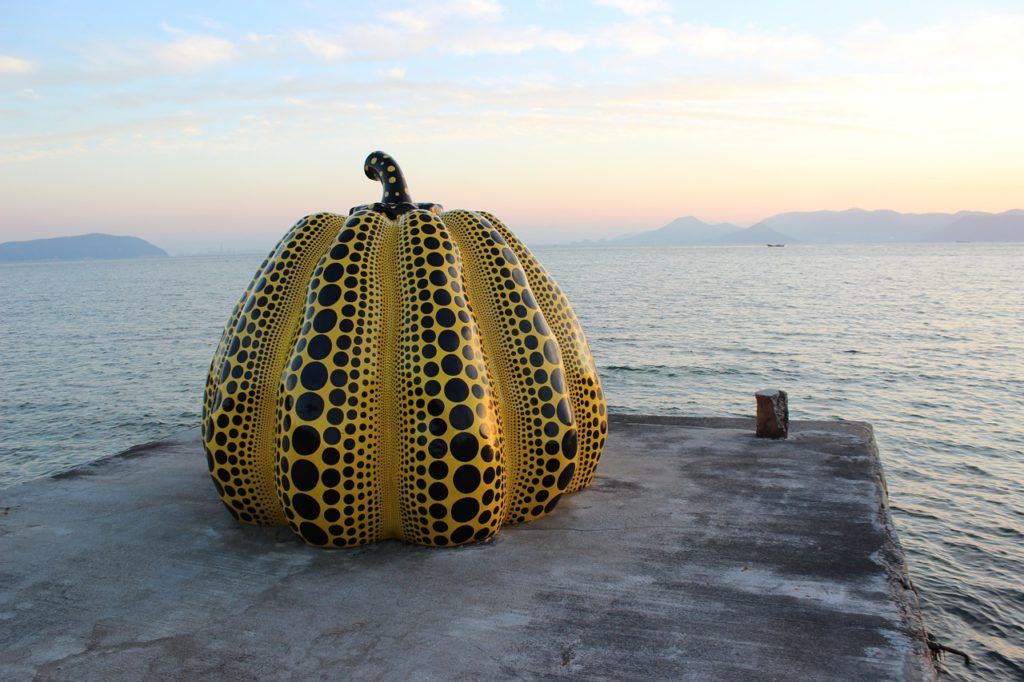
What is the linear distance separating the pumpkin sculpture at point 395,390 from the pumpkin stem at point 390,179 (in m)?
0.80

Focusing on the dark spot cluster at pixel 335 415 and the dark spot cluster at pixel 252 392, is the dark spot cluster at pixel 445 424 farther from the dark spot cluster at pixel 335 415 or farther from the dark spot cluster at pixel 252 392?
the dark spot cluster at pixel 252 392

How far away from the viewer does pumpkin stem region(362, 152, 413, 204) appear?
887cm

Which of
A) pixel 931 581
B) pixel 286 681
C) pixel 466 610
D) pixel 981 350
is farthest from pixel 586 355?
pixel 981 350

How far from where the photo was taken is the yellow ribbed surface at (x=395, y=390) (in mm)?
6852

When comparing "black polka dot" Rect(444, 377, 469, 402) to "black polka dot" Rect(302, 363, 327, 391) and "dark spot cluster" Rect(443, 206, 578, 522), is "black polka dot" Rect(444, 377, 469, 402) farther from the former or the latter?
"black polka dot" Rect(302, 363, 327, 391)

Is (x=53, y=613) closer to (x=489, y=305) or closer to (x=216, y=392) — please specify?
(x=216, y=392)

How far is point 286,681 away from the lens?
519 cm

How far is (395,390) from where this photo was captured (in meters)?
7.03

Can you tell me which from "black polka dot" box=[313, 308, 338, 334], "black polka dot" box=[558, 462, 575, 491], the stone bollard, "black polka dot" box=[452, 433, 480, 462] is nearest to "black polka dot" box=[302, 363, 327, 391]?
"black polka dot" box=[313, 308, 338, 334]

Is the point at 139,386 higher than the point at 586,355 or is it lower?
lower

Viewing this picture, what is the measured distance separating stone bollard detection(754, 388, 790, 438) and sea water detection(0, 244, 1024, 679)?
2866mm

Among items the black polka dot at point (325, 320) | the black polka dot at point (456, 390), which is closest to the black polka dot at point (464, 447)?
the black polka dot at point (456, 390)

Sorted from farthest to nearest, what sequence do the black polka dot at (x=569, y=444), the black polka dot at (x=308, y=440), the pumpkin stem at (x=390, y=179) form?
the pumpkin stem at (x=390, y=179) → the black polka dot at (x=569, y=444) → the black polka dot at (x=308, y=440)

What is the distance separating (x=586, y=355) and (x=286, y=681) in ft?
14.5
